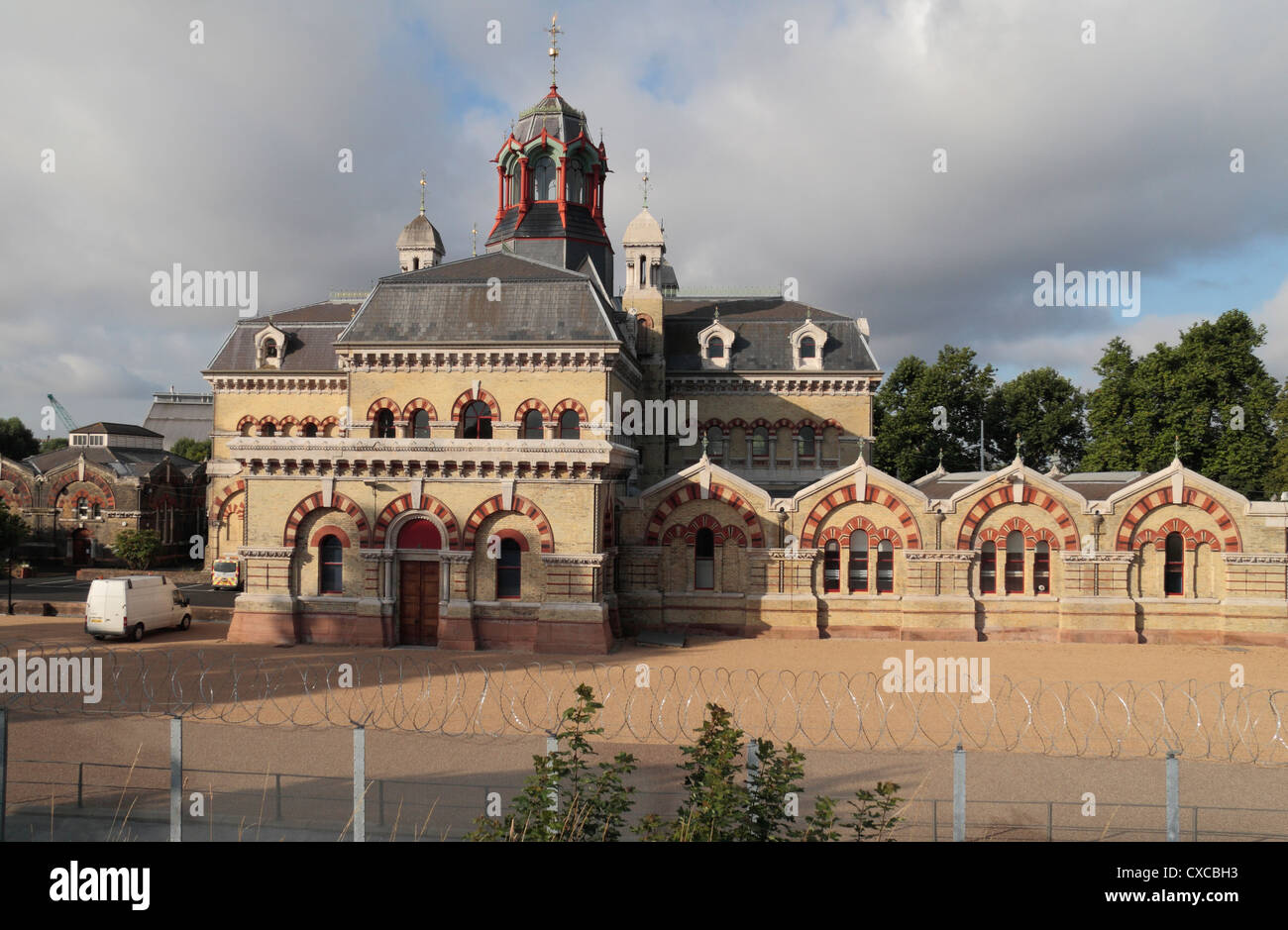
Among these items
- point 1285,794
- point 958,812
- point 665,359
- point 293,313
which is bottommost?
point 1285,794

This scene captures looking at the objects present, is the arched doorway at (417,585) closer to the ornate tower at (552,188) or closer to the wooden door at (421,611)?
the wooden door at (421,611)

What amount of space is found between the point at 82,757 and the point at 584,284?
76.4ft

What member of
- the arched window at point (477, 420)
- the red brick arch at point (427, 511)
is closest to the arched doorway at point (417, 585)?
the red brick arch at point (427, 511)

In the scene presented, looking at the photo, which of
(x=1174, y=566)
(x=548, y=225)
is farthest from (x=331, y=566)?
(x=1174, y=566)

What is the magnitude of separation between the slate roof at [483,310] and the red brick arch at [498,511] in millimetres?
7608

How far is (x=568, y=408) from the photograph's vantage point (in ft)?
105

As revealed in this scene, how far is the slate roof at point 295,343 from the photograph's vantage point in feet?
144

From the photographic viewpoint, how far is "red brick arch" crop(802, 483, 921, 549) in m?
30.8

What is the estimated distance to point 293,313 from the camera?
46844mm

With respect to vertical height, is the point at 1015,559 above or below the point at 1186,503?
below

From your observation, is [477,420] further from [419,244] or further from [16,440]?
[16,440]

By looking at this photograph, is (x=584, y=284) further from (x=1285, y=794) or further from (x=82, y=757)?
(x=1285, y=794)

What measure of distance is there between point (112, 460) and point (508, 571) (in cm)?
4534
